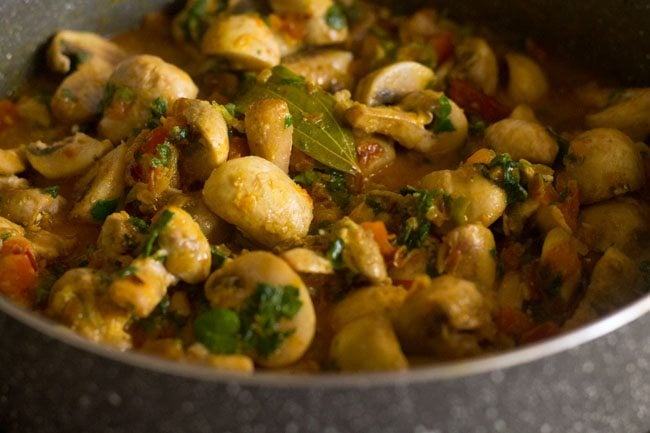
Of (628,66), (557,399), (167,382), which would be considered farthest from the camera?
(628,66)

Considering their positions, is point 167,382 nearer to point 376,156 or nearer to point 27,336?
point 27,336

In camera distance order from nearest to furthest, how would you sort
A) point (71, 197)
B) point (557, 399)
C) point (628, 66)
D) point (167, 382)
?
point (167, 382), point (557, 399), point (71, 197), point (628, 66)

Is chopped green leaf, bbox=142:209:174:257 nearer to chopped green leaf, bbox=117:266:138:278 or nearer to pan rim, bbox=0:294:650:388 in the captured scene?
chopped green leaf, bbox=117:266:138:278

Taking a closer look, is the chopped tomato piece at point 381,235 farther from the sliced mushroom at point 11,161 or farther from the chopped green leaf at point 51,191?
the sliced mushroom at point 11,161

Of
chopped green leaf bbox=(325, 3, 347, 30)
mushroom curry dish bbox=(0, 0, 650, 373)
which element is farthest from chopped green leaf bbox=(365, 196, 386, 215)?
chopped green leaf bbox=(325, 3, 347, 30)

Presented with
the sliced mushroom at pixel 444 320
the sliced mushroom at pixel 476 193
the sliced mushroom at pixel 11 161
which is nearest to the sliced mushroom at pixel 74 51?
the sliced mushroom at pixel 11 161

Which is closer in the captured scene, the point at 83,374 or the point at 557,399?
the point at 83,374

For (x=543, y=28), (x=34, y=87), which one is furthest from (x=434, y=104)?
(x=34, y=87)

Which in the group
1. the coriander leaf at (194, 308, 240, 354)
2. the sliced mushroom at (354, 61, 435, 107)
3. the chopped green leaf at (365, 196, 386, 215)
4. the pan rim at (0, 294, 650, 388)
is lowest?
the chopped green leaf at (365, 196, 386, 215)
